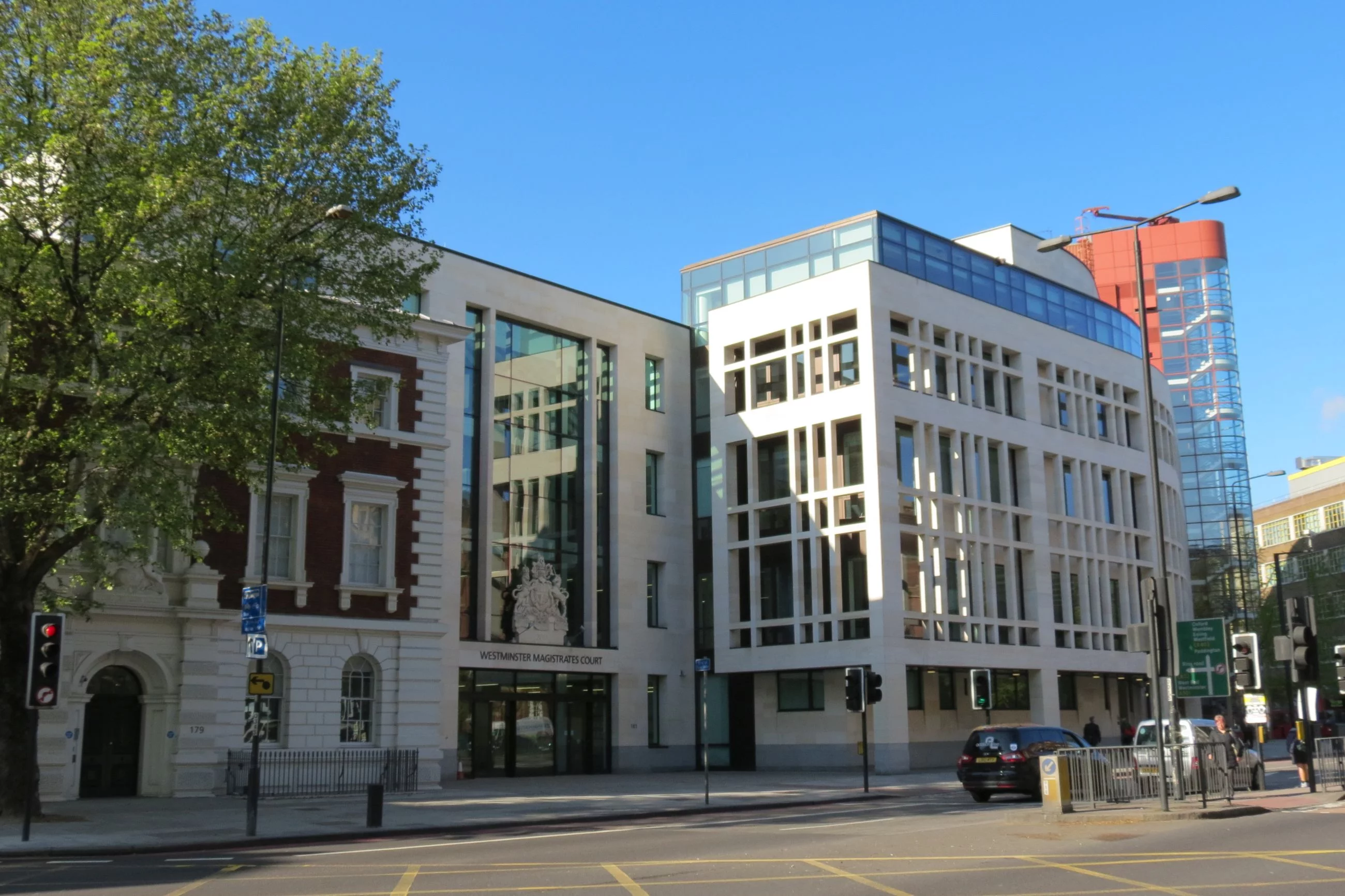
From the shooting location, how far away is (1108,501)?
5312 centimetres

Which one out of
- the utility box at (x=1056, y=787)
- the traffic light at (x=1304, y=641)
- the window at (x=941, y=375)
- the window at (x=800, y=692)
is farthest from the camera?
the window at (x=941, y=375)

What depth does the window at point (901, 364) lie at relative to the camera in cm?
4431

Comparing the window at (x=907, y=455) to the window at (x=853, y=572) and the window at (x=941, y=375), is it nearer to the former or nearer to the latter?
the window at (x=941, y=375)

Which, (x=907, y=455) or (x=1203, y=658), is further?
(x=907, y=455)

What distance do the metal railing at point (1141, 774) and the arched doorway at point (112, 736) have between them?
19.3 m

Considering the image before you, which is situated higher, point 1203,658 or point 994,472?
point 994,472

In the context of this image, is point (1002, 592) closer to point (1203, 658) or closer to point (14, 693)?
point (1203, 658)

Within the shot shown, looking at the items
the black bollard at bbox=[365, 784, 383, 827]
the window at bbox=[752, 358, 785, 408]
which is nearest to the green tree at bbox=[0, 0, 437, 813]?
the black bollard at bbox=[365, 784, 383, 827]

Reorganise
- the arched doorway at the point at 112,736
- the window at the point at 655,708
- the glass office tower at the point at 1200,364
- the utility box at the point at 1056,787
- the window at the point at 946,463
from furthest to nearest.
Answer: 1. the glass office tower at the point at 1200,364
2. the window at the point at 946,463
3. the window at the point at 655,708
4. the arched doorway at the point at 112,736
5. the utility box at the point at 1056,787

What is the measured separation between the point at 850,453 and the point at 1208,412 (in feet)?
276

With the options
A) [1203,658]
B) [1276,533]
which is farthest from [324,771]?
[1276,533]

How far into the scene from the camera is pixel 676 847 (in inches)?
688

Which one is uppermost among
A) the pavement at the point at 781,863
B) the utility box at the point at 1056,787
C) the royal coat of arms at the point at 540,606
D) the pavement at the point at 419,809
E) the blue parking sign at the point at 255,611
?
the royal coat of arms at the point at 540,606

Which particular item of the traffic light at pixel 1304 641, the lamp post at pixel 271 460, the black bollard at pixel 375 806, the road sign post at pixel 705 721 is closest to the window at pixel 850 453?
the road sign post at pixel 705 721
